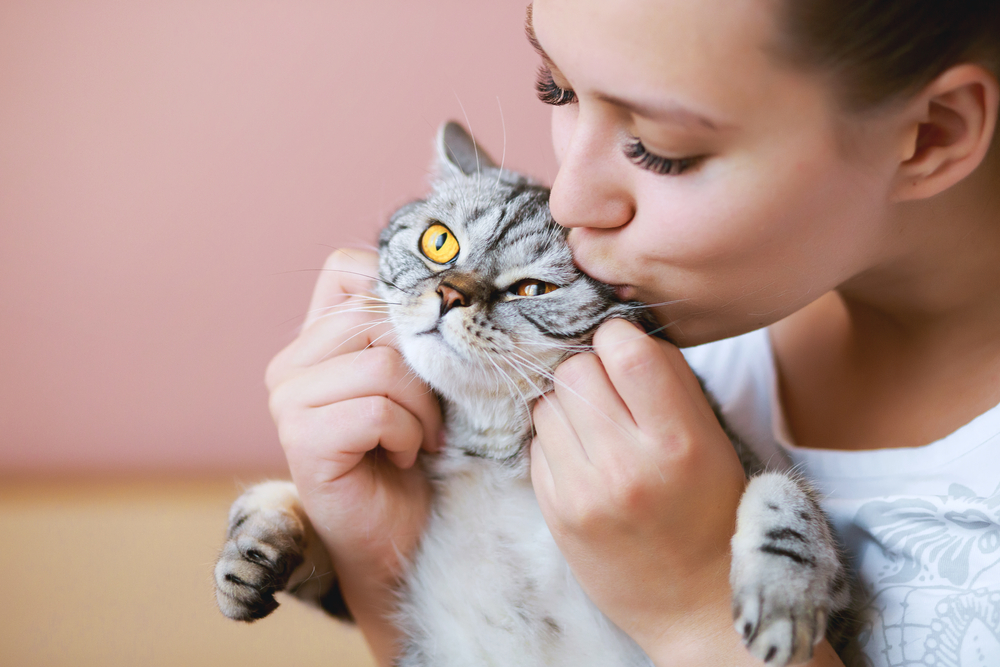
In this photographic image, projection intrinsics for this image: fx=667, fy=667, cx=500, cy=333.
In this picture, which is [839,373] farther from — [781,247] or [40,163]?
[40,163]

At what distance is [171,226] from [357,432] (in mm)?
1494

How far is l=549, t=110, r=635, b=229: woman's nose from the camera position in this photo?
66 centimetres

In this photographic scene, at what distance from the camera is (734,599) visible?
0.63 m

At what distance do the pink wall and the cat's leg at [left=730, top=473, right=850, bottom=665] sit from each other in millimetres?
1463

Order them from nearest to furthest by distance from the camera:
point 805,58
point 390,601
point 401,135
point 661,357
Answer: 1. point 805,58
2. point 661,357
3. point 390,601
4. point 401,135

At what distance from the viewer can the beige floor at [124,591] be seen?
5.64 ft

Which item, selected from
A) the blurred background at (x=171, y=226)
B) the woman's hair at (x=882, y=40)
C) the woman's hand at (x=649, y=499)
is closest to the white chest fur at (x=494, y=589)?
the woman's hand at (x=649, y=499)

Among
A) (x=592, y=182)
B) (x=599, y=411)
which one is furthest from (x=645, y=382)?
(x=592, y=182)

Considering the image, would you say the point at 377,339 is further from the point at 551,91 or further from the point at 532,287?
the point at 551,91

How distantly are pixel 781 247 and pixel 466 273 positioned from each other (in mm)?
384

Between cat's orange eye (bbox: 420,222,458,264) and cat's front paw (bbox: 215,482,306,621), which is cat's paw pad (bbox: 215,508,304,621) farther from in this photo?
cat's orange eye (bbox: 420,222,458,264)

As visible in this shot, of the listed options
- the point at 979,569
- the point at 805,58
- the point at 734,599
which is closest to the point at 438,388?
the point at 734,599

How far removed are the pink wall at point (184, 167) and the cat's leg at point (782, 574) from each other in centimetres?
146

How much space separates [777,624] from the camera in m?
0.60
